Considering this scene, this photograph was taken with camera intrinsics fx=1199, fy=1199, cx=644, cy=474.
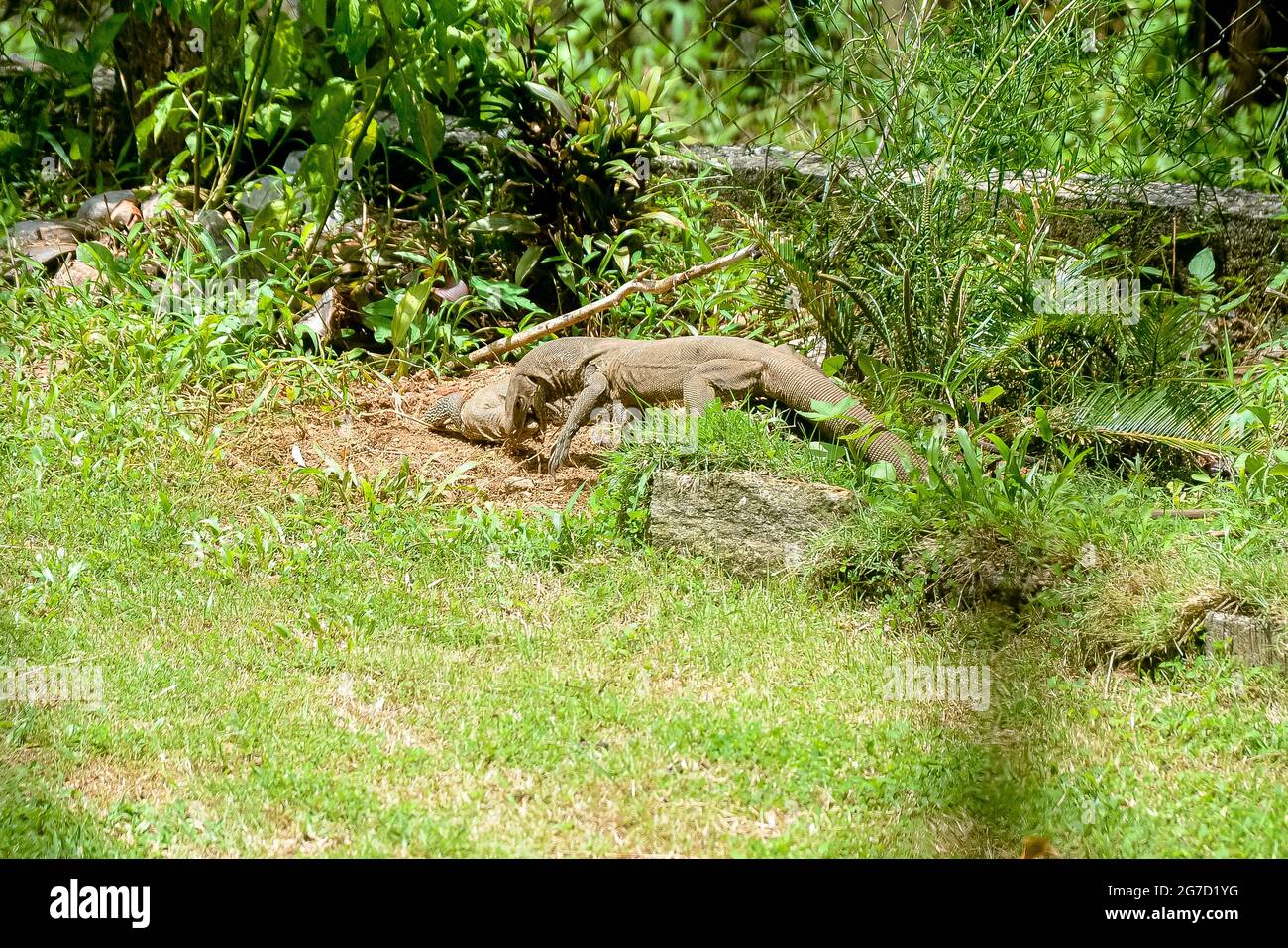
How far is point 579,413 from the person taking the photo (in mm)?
5617

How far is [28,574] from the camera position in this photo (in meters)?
4.28

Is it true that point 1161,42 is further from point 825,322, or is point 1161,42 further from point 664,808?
point 664,808

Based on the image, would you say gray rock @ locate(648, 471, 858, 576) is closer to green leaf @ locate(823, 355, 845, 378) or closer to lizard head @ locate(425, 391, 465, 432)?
green leaf @ locate(823, 355, 845, 378)

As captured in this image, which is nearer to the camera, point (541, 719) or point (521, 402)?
point (541, 719)

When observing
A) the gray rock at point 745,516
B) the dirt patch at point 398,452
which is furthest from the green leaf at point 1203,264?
the dirt patch at point 398,452

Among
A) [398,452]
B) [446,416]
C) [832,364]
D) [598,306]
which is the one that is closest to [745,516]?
[832,364]

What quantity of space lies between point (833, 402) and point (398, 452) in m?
2.03

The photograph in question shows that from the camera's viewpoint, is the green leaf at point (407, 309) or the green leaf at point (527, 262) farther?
the green leaf at point (527, 262)

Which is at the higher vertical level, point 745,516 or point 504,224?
point 504,224

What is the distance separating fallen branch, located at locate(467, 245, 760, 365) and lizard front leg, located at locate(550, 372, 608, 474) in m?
0.83

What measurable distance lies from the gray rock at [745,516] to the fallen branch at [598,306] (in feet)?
6.84

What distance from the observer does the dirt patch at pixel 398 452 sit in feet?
17.4

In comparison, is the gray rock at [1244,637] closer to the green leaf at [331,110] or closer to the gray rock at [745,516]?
the gray rock at [745,516]

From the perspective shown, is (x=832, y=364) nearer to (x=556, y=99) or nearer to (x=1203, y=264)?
(x=1203, y=264)
